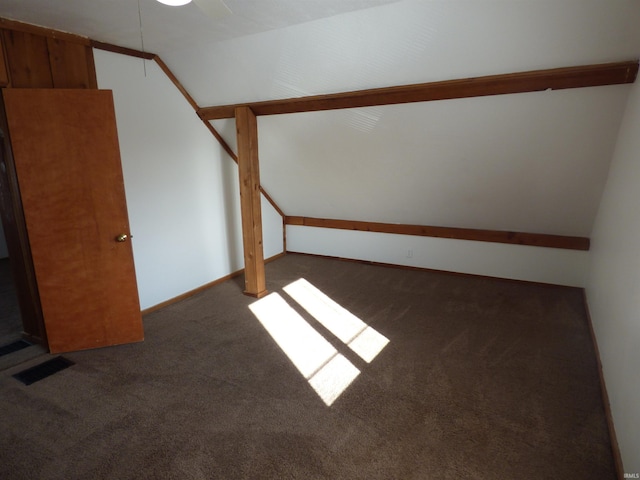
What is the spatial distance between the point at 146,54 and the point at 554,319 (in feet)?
14.8

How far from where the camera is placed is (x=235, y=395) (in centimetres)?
229

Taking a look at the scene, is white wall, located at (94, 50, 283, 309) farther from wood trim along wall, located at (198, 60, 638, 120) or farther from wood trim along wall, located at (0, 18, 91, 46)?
wood trim along wall, located at (198, 60, 638, 120)

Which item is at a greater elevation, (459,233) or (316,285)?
(459,233)

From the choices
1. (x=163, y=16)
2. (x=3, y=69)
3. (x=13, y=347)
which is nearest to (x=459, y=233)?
(x=163, y=16)

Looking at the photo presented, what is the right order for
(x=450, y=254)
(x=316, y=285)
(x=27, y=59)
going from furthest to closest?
(x=450, y=254), (x=316, y=285), (x=27, y=59)

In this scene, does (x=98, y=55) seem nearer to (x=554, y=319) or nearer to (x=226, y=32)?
(x=226, y=32)

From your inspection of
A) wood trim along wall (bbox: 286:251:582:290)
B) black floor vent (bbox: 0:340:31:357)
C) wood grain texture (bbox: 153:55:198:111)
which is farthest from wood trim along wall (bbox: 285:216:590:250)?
black floor vent (bbox: 0:340:31:357)

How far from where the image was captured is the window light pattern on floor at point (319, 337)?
2469mm

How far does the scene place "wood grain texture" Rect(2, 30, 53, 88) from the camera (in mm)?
2439

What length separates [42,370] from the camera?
2572 millimetres

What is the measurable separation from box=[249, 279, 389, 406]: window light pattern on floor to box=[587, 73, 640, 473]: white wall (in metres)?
1.45

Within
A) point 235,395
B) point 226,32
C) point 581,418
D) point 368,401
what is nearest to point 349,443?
point 368,401

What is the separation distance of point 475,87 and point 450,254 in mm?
2531

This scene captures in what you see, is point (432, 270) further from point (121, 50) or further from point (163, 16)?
point (121, 50)
